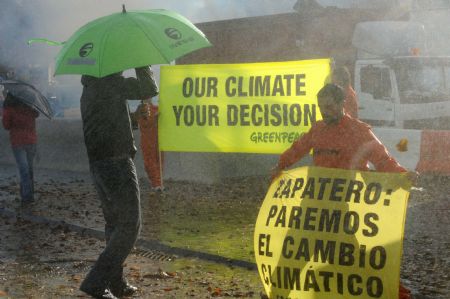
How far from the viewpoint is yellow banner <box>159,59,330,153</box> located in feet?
36.6

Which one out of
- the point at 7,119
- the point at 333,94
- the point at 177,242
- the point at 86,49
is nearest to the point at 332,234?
the point at 333,94

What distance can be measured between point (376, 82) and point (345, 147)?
1177 cm

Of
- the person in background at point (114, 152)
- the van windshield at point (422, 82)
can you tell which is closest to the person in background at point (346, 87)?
the person in background at point (114, 152)

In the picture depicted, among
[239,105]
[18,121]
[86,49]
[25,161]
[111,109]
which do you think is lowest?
[25,161]

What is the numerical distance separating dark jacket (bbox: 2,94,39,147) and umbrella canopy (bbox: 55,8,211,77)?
20.4ft

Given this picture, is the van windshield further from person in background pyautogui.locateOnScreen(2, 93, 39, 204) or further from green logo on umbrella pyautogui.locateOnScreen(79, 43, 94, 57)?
green logo on umbrella pyautogui.locateOnScreen(79, 43, 94, 57)

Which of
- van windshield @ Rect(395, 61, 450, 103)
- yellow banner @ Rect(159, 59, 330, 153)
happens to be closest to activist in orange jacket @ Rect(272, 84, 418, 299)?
yellow banner @ Rect(159, 59, 330, 153)

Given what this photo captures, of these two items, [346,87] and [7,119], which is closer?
[346,87]

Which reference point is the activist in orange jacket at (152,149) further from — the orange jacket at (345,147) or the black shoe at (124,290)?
the orange jacket at (345,147)

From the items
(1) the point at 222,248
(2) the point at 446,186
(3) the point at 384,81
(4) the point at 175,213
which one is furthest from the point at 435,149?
(1) the point at 222,248

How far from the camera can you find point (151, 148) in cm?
1428

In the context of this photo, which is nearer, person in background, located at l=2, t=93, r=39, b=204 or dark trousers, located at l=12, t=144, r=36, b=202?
person in background, located at l=2, t=93, r=39, b=204

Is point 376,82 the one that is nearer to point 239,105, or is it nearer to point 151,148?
point 151,148

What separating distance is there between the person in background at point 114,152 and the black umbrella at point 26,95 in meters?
5.90
